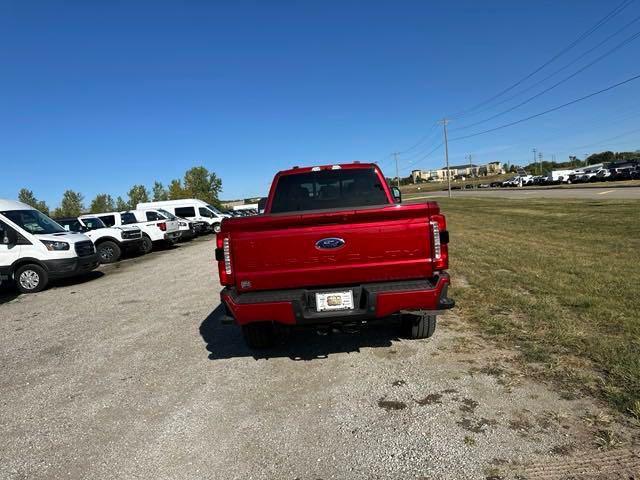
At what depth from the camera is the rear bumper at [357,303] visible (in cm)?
397

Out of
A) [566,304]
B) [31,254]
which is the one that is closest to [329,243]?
[566,304]

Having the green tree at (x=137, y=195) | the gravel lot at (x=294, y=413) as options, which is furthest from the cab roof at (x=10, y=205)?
the green tree at (x=137, y=195)

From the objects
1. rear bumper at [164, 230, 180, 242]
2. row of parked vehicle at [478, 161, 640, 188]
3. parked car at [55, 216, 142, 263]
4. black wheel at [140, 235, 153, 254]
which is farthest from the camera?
row of parked vehicle at [478, 161, 640, 188]

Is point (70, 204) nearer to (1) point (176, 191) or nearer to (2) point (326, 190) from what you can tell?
(1) point (176, 191)

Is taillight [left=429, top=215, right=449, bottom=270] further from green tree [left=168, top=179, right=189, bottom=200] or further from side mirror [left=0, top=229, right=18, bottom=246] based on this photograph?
green tree [left=168, top=179, right=189, bottom=200]

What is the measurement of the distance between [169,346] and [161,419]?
1.98 metres

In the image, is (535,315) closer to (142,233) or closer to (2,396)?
(2,396)

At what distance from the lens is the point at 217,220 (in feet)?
96.2

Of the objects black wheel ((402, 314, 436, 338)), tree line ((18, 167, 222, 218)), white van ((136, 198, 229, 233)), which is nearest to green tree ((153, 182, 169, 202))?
tree line ((18, 167, 222, 218))

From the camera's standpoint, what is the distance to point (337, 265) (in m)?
4.07

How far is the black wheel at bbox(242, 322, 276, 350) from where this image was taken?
4.69 meters

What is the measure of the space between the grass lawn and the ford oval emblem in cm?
202

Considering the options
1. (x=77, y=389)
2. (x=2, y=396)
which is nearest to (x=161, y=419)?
(x=77, y=389)

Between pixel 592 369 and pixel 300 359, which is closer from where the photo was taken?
pixel 592 369
